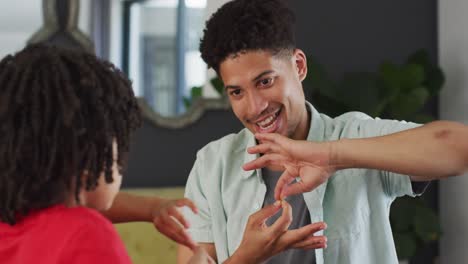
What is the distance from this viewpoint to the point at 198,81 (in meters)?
3.62

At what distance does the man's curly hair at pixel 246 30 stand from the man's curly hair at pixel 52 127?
2.14ft

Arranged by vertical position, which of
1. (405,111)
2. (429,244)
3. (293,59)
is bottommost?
(429,244)

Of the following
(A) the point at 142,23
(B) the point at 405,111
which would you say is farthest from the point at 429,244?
(A) the point at 142,23

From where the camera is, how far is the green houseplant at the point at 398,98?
352 centimetres

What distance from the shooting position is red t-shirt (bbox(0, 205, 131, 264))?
104 centimetres

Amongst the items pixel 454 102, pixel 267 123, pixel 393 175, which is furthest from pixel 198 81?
pixel 393 175

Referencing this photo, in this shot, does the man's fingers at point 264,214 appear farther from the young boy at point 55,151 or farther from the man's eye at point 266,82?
the young boy at point 55,151

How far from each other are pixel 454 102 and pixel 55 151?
3.11 metres

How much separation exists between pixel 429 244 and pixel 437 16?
4.16ft

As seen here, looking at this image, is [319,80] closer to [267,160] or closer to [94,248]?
[267,160]

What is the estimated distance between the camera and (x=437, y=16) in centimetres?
403

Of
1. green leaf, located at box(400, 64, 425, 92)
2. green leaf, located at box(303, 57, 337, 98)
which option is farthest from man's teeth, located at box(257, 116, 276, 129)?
green leaf, located at box(400, 64, 425, 92)

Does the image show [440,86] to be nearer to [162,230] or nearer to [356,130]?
[356,130]

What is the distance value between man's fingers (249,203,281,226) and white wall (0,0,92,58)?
2.25m
